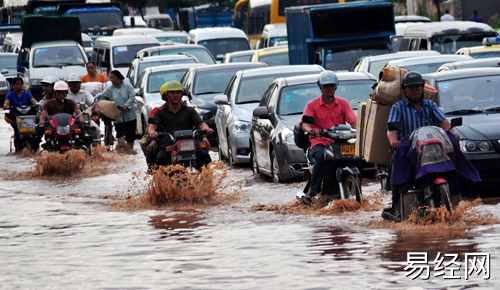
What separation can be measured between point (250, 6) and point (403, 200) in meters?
33.4

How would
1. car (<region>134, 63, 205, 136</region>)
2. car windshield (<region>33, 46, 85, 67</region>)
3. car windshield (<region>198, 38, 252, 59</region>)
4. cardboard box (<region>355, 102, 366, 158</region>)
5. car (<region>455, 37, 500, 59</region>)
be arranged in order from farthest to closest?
car windshield (<region>198, 38, 252, 59</region>), car windshield (<region>33, 46, 85, 67</region>), car (<region>134, 63, 205, 136</region>), car (<region>455, 37, 500, 59</region>), cardboard box (<region>355, 102, 366, 158</region>)

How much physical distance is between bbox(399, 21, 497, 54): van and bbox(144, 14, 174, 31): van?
40.2 meters

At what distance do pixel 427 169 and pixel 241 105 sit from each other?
8075 millimetres

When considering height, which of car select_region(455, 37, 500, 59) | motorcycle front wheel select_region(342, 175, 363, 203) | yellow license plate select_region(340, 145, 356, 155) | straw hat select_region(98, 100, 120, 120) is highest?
car select_region(455, 37, 500, 59)

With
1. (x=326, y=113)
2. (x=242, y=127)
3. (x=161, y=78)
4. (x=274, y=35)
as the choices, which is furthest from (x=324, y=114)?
(x=274, y=35)

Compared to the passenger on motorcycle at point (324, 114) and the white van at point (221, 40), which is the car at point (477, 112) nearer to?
the passenger on motorcycle at point (324, 114)

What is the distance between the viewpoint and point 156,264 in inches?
299

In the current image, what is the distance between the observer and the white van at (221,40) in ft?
104

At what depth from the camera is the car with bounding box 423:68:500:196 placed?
10.2 meters

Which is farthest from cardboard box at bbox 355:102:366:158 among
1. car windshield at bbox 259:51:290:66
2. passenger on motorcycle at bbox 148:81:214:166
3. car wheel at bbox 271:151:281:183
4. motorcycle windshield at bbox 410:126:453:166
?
car windshield at bbox 259:51:290:66

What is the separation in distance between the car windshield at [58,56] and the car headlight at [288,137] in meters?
19.1

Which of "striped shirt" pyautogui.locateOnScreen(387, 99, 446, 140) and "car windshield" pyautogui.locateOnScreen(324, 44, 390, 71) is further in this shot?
"car windshield" pyautogui.locateOnScreen(324, 44, 390, 71)

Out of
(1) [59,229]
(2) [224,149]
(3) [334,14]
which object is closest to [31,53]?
(3) [334,14]

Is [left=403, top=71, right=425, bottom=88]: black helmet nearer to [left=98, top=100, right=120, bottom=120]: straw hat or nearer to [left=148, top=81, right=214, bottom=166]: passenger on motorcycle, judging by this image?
[left=148, top=81, right=214, bottom=166]: passenger on motorcycle
